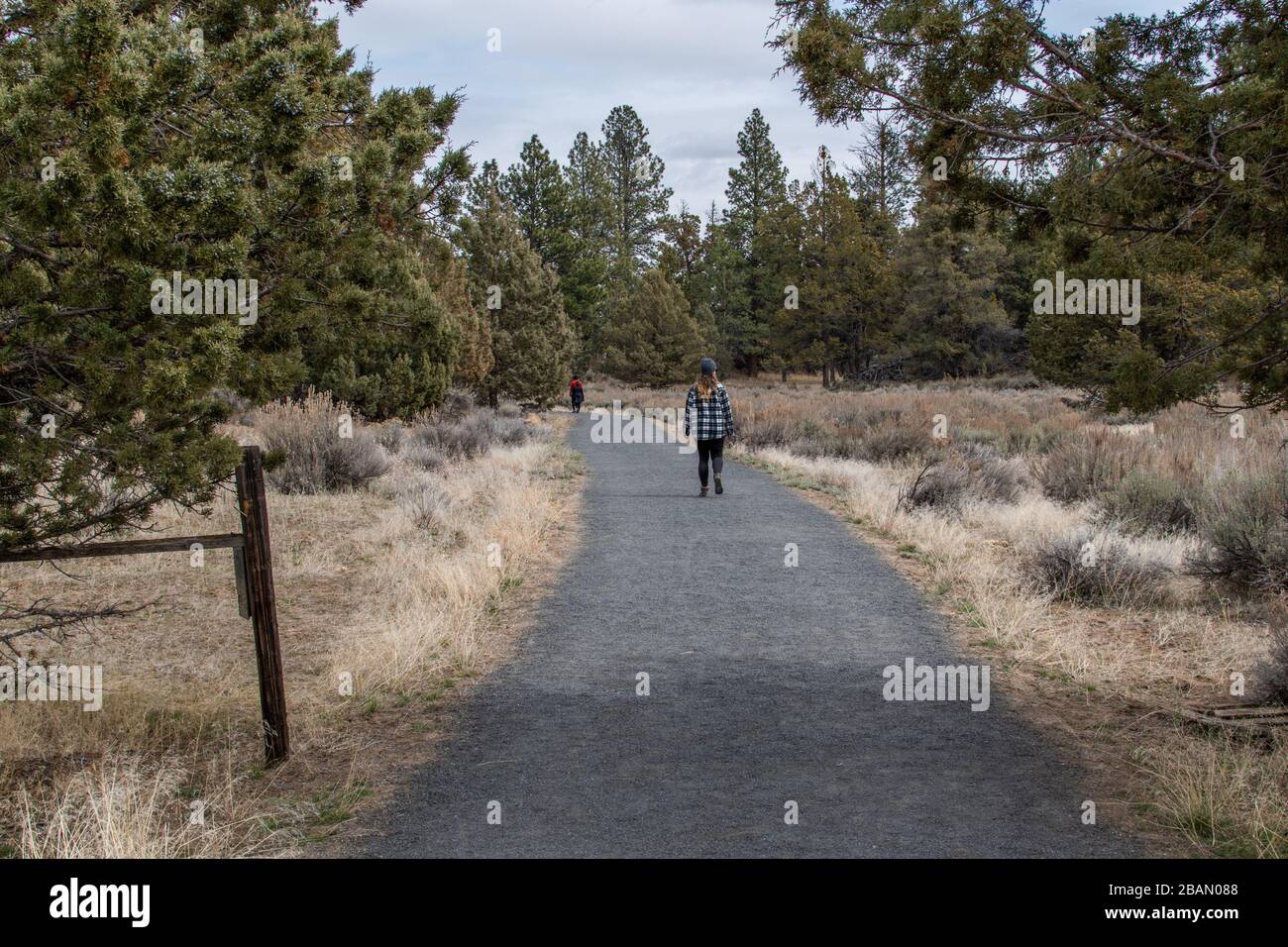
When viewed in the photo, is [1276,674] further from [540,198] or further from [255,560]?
[540,198]

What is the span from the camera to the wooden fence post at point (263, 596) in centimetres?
534

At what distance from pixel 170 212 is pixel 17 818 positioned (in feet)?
9.76

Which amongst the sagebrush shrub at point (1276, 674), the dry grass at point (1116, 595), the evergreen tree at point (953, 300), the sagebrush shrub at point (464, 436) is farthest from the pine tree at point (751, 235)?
the sagebrush shrub at point (1276, 674)

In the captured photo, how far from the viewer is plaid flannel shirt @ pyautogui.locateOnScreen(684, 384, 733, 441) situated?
1412 centimetres

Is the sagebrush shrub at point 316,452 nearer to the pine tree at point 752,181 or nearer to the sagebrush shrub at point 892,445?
the sagebrush shrub at point 892,445

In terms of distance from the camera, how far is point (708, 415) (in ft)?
46.5

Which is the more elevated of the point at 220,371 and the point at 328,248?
the point at 328,248

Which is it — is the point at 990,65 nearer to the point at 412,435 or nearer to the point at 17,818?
the point at 17,818

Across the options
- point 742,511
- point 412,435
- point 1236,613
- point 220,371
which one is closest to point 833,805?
point 220,371

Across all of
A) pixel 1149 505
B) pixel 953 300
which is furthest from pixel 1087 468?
pixel 953 300

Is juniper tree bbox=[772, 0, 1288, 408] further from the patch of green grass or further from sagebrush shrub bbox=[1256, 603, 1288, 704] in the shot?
the patch of green grass

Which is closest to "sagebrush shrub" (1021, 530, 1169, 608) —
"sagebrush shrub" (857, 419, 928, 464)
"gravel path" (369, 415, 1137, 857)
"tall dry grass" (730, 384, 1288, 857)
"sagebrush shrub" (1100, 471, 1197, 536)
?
"tall dry grass" (730, 384, 1288, 857)

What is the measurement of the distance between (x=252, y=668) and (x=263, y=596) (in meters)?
2.75
